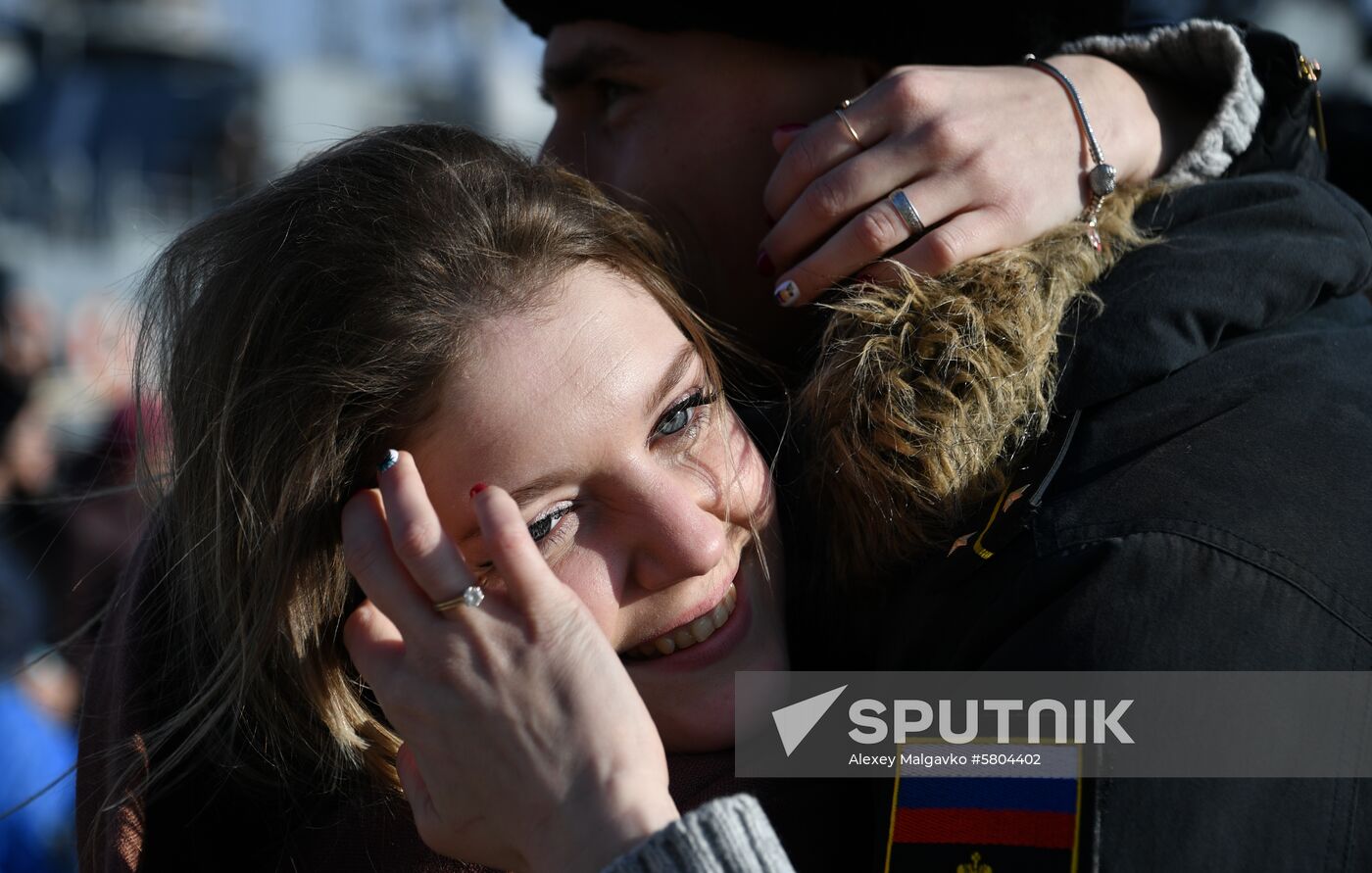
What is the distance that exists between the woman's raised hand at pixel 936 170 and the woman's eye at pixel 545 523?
1.61 feet

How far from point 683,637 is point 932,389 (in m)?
0.49

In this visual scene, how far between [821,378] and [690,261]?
0.55 metres

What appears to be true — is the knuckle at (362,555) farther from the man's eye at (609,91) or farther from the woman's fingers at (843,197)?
the man's eye at (609,91)

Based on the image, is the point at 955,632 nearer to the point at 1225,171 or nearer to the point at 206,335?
the point at 1225,171

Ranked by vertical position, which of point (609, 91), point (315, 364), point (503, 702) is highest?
point (609, 91)

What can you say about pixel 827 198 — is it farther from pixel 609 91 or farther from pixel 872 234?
pixel 609 91

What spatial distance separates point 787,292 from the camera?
6.01ft

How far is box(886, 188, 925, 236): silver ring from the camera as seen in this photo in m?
1.69

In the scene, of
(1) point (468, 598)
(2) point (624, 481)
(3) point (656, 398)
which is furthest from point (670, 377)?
(1) point (468, 598)

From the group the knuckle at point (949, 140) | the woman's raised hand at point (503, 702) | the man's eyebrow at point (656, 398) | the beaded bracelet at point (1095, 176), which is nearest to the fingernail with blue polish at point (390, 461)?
the woman's raised hand at point (503, 702)

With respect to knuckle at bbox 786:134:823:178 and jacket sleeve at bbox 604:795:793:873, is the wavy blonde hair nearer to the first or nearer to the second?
knuckle at bbox 786:134:823:178

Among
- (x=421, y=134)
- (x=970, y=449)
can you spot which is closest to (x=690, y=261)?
(x=421, y=134)

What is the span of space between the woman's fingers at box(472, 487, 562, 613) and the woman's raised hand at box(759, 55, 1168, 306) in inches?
23.8

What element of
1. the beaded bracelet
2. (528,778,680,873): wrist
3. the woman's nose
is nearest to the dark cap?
the beaded bracelet
